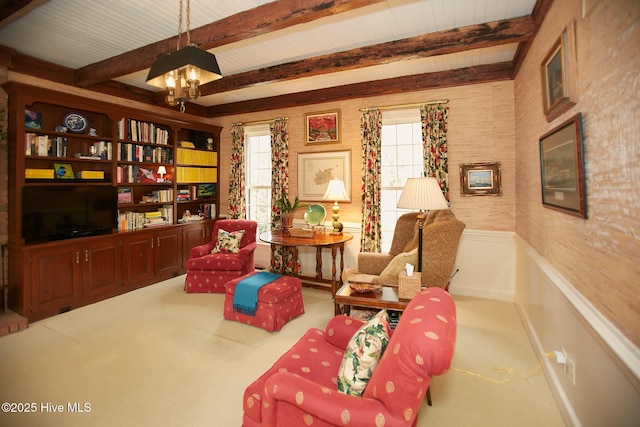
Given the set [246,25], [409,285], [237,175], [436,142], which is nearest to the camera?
[409,285]

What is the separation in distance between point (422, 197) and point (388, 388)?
1667 mm

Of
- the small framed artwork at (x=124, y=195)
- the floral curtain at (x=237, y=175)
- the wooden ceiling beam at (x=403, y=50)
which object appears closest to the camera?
the wooden ceiling beam at (x=403, y=50)

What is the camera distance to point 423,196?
2553 mm

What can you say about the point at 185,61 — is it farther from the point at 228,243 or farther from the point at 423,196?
the point at 228,243

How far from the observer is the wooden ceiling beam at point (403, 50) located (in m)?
2.82

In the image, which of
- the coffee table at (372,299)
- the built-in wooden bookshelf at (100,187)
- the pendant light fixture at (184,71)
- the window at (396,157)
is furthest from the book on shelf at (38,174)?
the window at (396,157)

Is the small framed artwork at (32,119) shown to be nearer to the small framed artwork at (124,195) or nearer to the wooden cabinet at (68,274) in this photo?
the small framed artwork at (124,195)

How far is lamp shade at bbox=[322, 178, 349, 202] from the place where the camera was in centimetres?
443

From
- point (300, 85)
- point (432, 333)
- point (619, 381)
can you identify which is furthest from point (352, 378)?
point (300, 85)

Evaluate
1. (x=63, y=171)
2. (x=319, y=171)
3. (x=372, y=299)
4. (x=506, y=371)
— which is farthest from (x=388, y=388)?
(x=63, y=171)

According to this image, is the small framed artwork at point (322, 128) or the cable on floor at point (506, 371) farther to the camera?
the small framed artwork at point (322, 128)

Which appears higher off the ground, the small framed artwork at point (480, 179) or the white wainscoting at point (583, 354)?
the small framed artwork at point (480, 179)

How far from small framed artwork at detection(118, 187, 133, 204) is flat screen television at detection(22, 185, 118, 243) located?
22 cm

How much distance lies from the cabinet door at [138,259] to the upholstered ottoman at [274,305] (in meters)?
1.83
